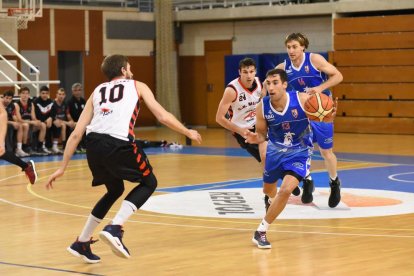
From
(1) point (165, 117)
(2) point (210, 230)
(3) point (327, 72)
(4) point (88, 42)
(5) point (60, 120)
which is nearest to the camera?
(1) point (165, 117)

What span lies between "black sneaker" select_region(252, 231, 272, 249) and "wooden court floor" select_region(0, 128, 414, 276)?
12 cm

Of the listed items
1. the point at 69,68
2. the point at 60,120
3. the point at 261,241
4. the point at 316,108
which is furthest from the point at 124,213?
the point at 69,68

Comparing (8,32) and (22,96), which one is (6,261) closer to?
(22,96)

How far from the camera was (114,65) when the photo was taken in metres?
7.40

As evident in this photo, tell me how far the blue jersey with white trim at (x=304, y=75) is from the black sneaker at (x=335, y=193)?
1.01m

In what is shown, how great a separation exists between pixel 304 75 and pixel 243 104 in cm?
76

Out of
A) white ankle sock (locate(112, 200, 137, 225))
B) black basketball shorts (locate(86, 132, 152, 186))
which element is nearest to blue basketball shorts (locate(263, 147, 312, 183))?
black basketball shorts (locate(86, 132, 152, 186))

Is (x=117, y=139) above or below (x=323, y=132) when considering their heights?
above

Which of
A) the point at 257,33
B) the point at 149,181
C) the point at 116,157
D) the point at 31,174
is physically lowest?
the point at 31,174

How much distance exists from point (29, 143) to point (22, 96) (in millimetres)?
1041

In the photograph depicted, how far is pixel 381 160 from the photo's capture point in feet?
56.4

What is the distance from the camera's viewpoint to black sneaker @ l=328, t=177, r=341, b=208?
10.4m

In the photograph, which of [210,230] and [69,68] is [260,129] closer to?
[210,230]

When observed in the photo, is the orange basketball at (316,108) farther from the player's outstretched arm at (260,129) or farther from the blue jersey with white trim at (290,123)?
the player's outstretched arm at (260,129)
